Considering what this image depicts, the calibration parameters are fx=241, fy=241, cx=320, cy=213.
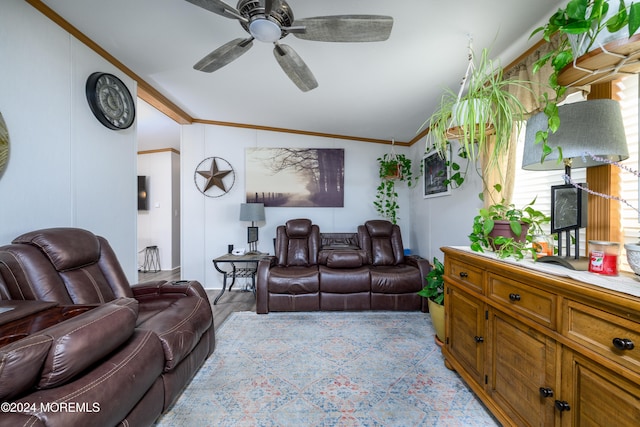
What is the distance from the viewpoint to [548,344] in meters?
1.03

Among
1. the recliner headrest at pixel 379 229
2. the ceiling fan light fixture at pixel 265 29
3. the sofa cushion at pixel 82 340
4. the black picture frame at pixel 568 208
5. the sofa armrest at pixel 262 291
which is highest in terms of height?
the ceiling fan light fixture at pixel 265 29

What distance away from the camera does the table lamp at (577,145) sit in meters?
1.01

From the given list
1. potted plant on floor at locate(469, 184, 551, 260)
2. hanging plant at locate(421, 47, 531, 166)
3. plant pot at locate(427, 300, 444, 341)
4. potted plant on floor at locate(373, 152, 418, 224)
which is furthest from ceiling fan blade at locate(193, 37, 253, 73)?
potted plant on floor at locate(373, 152, 418, 224)

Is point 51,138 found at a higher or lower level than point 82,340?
higher

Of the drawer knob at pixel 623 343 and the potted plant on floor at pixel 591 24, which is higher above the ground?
the potted plant on floor at pixel 591 24

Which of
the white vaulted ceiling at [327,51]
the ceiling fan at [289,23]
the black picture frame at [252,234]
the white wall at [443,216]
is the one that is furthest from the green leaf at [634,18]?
the black picture frame at [252,234]

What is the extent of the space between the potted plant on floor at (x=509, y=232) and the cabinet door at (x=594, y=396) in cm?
56

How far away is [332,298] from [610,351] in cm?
239

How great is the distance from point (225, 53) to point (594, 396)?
2.53 metres

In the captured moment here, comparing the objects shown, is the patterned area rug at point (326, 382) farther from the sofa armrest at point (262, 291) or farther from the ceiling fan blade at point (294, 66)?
the ceiling fan blade at point (294, 66)

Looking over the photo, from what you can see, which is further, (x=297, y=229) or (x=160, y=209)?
(x=160, y=209)

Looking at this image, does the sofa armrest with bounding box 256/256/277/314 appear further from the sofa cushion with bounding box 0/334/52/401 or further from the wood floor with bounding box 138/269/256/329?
the sofa cushion with bounding box 0/334/52/401

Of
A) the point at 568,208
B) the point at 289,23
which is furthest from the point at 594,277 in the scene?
the point at 289,23

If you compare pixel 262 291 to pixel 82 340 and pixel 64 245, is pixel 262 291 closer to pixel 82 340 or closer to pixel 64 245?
pixel 64 245
